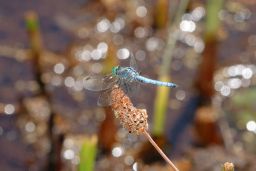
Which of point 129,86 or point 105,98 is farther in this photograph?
point 129,86

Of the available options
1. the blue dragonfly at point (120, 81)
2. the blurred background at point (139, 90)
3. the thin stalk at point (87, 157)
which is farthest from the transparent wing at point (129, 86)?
the blurred background at point (139, 90)


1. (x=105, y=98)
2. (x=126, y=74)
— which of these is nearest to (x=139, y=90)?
(x=126, y=74)

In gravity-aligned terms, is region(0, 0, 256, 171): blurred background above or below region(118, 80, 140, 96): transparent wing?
below

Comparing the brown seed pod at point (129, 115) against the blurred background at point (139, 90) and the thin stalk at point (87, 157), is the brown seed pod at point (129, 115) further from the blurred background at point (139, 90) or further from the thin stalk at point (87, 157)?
the blurred background at point (139, 90)

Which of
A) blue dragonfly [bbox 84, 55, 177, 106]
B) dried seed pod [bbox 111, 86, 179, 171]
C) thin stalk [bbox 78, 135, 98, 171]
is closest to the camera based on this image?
dried seed pod [bbox 111, 86, 179, 171]

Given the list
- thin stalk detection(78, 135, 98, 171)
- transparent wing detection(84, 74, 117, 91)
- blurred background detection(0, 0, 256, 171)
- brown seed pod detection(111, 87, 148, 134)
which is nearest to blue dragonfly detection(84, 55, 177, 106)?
transparent wing detection(84, 74, 117, 91)

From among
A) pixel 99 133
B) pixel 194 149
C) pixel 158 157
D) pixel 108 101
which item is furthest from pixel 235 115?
pixel 108 101

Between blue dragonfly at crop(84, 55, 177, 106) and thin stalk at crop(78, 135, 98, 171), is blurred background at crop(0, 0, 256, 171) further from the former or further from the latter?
thin stalk at crop(78, 135, 98, 171)

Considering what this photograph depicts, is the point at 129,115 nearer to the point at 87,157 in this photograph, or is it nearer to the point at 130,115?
the point at 130,115
